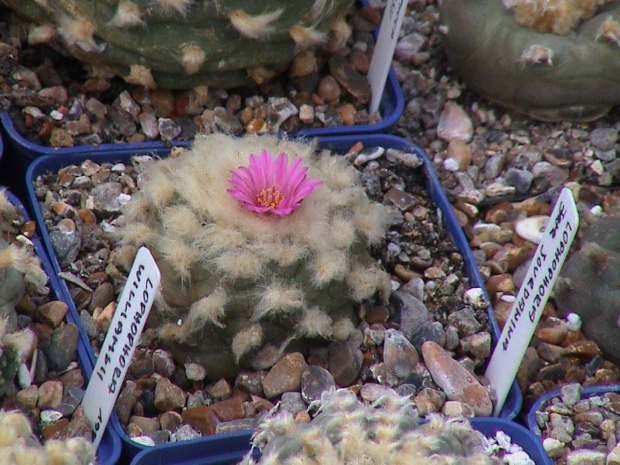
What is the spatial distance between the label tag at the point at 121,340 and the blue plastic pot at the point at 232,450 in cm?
9

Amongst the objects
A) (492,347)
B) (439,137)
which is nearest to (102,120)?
(439,137)

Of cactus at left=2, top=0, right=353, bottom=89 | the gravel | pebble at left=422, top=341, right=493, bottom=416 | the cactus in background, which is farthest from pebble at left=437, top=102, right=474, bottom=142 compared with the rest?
the cactus in background

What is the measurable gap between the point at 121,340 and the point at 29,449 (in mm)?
260

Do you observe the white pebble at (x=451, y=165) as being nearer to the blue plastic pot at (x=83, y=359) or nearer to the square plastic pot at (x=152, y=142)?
the square plastic pot at (x=152, y=142)

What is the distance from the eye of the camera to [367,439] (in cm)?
104

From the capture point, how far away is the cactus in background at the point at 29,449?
36.4 inches

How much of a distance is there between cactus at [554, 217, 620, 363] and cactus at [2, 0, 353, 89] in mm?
609

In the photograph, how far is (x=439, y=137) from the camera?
1934 mm

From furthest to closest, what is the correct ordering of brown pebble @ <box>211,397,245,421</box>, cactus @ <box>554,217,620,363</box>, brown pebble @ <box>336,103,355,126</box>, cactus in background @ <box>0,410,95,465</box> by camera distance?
brown pebble @ <box>336,103,355,126</box>
cactus @ <box>554,217,620,363</box>
brown pebble @ <box>211,397,245,421</box>
cactus in background @ <box>0,410,95,465</box>

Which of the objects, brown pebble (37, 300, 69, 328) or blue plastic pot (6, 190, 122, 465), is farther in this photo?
brown pebble (37, 300, 69, 328)

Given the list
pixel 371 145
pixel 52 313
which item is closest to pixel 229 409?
pixel 52 313

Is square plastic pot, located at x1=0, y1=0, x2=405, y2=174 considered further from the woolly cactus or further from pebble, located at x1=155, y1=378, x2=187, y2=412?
the woolly cactus

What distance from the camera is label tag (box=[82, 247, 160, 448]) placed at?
3.67 ft

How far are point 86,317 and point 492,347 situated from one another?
26.2 inches
